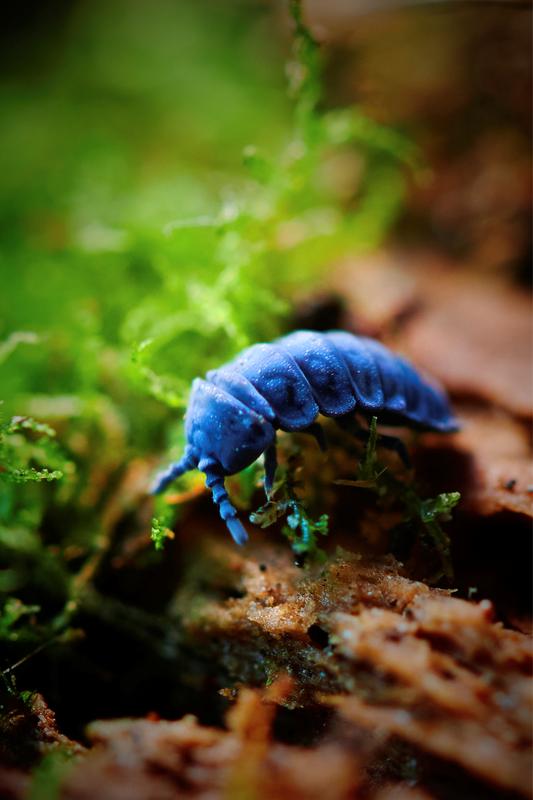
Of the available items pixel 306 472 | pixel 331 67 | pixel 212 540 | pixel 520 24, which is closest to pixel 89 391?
pixel 212 540

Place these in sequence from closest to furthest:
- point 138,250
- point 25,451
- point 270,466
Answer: point 270,466, point 25,451, point 138,250

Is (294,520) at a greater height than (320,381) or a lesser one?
lesser

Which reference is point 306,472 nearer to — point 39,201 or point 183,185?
point 183,185

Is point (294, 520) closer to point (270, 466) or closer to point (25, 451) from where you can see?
point (270, 466)

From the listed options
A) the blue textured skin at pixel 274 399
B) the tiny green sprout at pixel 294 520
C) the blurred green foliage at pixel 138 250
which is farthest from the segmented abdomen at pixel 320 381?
the blurred green foliage at pixel 138 250

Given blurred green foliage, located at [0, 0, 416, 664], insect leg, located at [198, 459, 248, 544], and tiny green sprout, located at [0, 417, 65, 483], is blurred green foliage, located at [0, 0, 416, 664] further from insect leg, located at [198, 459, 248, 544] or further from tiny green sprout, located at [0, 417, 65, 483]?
insect leg, located at [198, 459, 248, 544]

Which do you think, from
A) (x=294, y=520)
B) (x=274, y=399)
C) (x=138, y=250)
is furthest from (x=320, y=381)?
(x=138, y=250)
